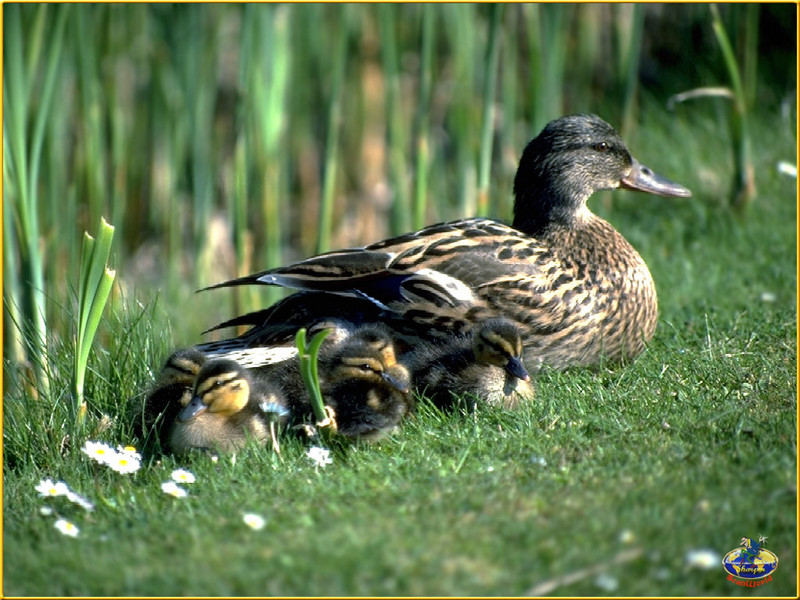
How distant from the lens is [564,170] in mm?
5383

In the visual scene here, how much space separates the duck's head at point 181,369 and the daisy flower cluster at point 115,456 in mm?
306

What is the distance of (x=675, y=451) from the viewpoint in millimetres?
3723

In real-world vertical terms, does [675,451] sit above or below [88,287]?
below

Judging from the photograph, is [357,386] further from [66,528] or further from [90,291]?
[66,528]

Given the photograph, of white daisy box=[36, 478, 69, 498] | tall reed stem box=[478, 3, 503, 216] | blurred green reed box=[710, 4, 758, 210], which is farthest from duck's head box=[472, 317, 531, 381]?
blurred green reed box=[710, 4, 758, 210]

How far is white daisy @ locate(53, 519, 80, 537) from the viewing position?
3.55 meters

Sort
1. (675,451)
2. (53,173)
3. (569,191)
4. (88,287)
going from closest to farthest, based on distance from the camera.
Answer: (675,451), (88,287), (569,191), (53,173)

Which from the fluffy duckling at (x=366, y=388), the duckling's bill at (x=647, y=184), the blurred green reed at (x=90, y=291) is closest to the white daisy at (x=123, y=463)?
the blurred green reed at (x=90, y=291)

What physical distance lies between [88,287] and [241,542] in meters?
1.45

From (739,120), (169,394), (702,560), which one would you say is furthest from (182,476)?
(739,120)

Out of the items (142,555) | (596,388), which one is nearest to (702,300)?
(596,388)

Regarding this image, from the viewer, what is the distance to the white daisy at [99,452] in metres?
4.18

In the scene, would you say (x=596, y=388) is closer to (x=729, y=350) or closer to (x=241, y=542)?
(x=729, y=350)

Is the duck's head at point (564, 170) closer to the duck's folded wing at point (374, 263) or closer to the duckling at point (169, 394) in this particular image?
Result: the duck's folded wing at point (374, 263)
